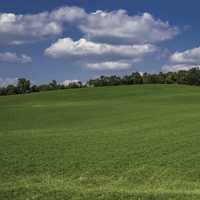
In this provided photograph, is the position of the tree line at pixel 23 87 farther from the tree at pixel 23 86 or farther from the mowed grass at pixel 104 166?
the mowed grass at pixel 104 166

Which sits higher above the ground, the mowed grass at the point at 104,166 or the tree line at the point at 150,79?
the tree line at the point at 150,79

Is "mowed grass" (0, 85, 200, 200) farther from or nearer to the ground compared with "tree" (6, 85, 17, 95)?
nearer to the ground

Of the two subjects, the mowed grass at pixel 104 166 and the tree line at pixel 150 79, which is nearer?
the mowed grass at pixel 104 166

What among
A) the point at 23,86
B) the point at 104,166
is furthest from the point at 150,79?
the point at 104,166

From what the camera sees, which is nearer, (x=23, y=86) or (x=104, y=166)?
(x=104, y=166)

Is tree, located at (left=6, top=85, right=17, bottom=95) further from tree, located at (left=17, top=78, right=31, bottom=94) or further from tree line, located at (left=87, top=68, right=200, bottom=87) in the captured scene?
tree line, located at (left=87, top=68, right=200, bottom=87)

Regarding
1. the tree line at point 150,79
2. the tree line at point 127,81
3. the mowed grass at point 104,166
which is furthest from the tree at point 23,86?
the mowed grass at point 104,166

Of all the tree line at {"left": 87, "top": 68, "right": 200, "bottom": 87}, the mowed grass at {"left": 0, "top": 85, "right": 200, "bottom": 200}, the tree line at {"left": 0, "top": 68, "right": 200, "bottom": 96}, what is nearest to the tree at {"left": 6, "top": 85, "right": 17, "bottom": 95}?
the tree line at {"left": 0, "top": 68, "right": 200, "bottom": 96}

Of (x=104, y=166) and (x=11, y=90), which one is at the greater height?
(x=11, y=90)

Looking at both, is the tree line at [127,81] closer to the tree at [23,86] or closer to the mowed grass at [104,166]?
the tree at [23,86]

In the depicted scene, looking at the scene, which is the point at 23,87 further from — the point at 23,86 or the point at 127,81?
the point at 127,81

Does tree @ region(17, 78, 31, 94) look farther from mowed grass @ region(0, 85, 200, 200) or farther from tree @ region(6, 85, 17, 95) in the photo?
mowed grass @ region(0, 85, 200, 200)

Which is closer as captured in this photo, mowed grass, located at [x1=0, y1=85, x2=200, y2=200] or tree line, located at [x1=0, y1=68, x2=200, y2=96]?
mowed grass, located at [x1=0, y1=85, x2=200, y2=200]

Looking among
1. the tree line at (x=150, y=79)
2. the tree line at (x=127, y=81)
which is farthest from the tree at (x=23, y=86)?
the tree line at (x=150, y=79)
